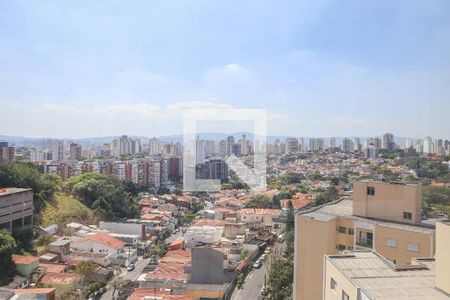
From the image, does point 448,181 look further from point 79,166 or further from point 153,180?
point 79,166

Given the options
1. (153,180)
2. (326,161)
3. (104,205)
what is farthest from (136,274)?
(326,161)

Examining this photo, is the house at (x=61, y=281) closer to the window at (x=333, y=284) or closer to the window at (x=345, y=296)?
the window at (x=333, y=284)

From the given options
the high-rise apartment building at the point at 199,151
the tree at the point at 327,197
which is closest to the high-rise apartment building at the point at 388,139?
the tree at the point at 327,197

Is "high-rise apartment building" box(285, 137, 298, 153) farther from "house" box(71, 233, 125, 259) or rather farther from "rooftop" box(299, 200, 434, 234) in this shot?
"rooftop" box(299, 200, 434, 234)

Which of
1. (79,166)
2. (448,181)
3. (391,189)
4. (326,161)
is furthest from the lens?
(326,161)

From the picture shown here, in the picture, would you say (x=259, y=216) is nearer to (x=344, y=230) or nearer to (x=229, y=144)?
(x=229, y=144)

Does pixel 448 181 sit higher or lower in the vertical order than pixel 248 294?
higher

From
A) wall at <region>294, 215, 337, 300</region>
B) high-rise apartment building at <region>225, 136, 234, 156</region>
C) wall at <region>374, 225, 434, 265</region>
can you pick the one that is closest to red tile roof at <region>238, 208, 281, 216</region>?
high-rise apartment building at <region>225, 136, 234, 156</region>
